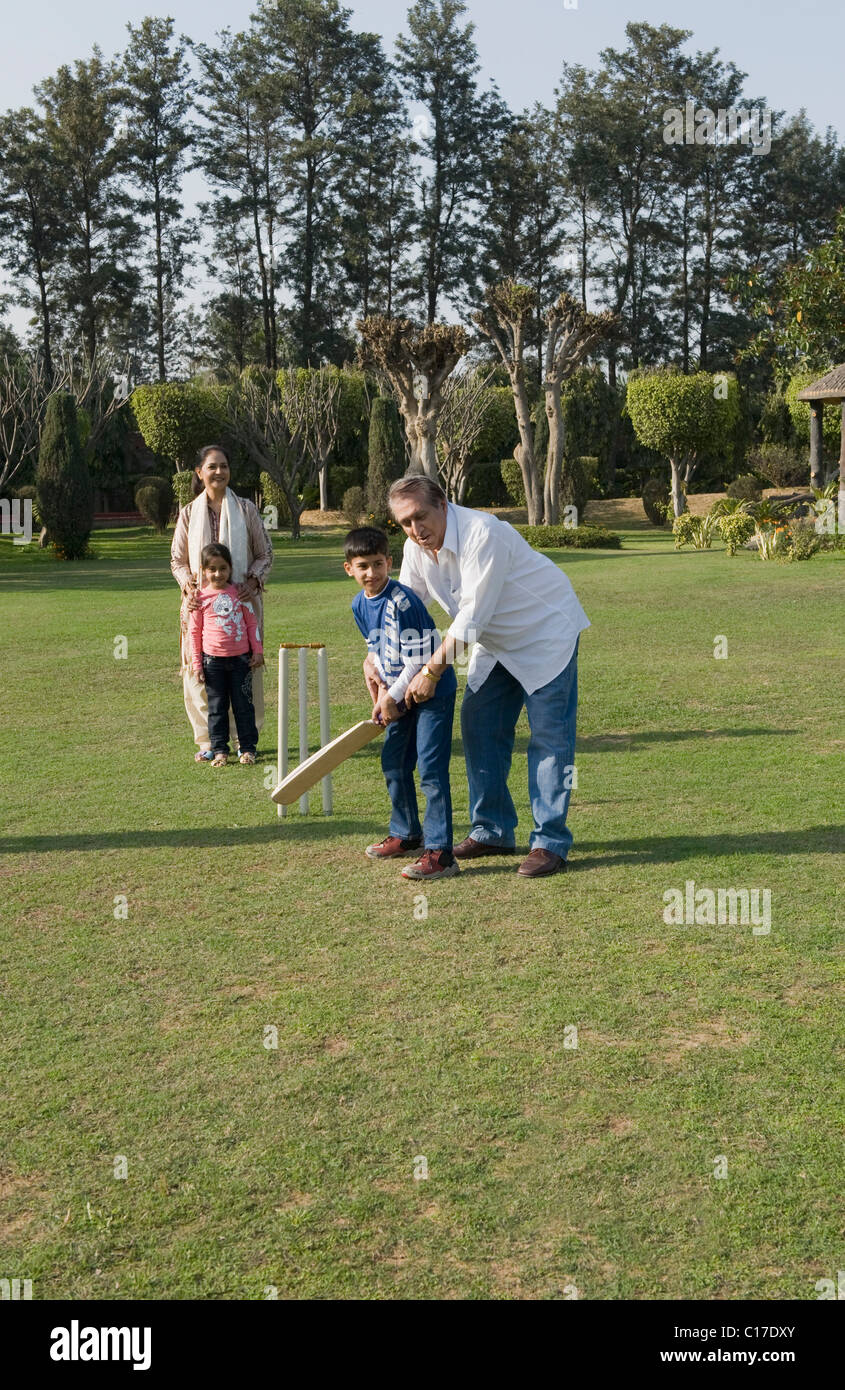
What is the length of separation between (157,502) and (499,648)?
3490cm

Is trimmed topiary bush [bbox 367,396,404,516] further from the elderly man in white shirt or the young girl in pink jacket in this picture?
the elderly man in white shirt

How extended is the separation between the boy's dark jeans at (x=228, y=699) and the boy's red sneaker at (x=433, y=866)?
2.91 meters

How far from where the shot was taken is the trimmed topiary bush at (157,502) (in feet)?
130

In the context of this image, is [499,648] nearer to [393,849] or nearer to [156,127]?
[393,849]

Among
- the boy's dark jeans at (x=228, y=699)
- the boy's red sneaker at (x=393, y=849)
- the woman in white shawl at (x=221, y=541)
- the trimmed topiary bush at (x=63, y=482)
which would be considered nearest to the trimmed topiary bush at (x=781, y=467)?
the trimmed topiary bush at (x=63, y=482)

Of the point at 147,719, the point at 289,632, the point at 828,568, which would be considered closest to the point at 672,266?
the point at 828,568

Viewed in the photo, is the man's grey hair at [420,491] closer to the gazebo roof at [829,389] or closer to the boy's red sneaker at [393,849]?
the boy's red sneaker at [393,849]

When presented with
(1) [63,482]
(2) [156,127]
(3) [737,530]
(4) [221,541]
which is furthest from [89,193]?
(4) [221,541]

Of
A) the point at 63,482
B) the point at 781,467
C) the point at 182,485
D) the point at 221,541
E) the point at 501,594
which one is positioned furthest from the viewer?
the point at 781,467

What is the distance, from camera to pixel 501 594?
598cm

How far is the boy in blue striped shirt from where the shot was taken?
605cm

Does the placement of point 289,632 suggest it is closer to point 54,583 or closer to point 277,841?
point 277,841

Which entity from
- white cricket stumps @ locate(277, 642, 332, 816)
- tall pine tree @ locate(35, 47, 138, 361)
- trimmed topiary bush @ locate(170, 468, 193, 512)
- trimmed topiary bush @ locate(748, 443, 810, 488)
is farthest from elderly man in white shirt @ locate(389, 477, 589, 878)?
tall pine tree @ locate(35, 47, 138, 361)

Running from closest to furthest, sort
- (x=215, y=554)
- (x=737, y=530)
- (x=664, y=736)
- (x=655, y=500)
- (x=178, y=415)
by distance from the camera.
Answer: (x=215, y=554), (x=664, y=736), (x=737, y=530), (x=655, y=500), (x=178, y=415)
